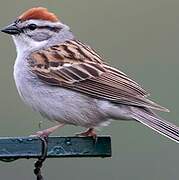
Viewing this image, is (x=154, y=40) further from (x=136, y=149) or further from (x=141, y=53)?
(x=136, y=149)

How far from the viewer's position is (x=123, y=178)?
8.11m

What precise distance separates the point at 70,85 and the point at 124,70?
147cm

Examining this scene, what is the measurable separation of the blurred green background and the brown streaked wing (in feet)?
2.12

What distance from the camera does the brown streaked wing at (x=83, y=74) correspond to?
7.13 m

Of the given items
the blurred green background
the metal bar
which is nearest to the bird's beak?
the blurred green background

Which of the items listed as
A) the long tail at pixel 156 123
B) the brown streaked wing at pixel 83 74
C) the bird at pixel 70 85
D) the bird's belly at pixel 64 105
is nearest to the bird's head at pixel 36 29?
the bird at pixel 70 85

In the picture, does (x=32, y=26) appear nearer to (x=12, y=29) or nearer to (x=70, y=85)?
(x=12, y=29)

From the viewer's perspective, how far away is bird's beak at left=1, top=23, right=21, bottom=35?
742cm

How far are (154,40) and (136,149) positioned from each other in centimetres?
146

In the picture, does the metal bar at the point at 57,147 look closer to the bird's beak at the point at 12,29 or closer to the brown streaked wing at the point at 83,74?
the brown streaked wing at the point at 83,74

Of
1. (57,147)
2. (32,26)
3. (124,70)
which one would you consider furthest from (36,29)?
(57,147)

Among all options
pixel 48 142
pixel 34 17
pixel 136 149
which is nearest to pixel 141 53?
pixel 136 149

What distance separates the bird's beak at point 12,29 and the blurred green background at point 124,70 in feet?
2.88

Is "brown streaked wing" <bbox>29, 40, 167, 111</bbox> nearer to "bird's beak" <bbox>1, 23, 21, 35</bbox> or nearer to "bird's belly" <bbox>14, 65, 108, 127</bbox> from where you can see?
"bird's belly" <bbox>14, 65, 108, 127</bbox>
